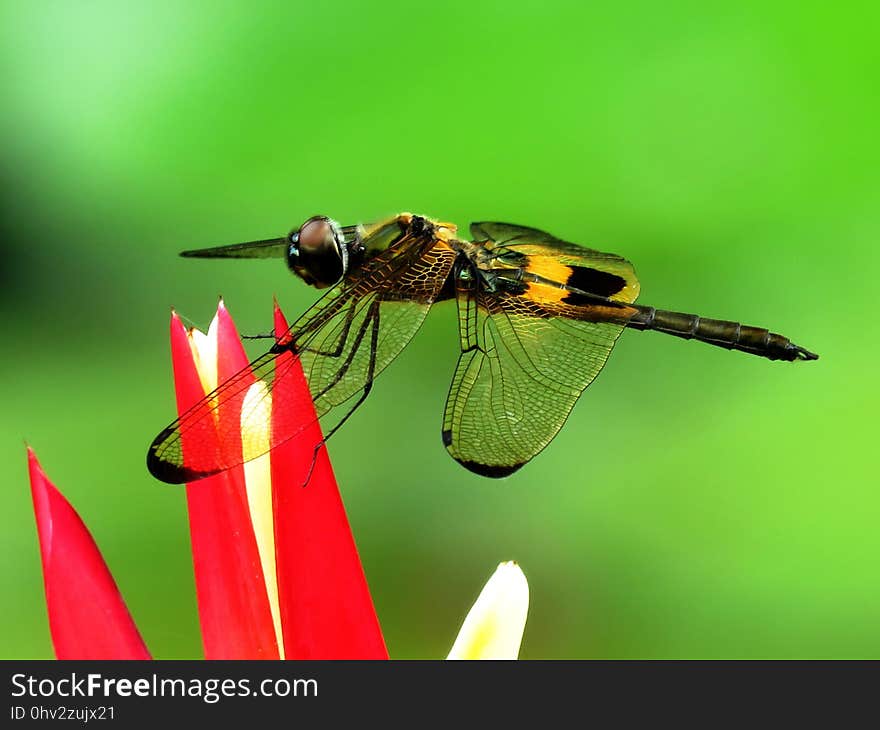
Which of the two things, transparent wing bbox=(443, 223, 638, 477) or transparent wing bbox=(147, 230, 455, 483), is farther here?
transparent wing bbox=(443, 223, 638, 477)

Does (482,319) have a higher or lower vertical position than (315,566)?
higher

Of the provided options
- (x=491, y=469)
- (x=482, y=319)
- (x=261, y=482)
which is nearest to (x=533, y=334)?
(x=482, y=319)

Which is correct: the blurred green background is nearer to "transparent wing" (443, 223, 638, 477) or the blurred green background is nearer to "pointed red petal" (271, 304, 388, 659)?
"transparent wing" (443, 223, 638, 477)

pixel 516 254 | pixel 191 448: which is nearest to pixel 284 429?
pixel 191 448

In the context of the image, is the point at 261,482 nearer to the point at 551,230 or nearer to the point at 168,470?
the point at 168,470

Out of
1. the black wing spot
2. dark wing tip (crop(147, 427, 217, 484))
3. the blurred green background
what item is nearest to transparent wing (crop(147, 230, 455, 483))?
dark wing tip (crop(147, 427, 217, 484))

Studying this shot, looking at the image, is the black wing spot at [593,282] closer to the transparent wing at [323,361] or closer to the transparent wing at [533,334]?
the transparent wing at [533,334]
